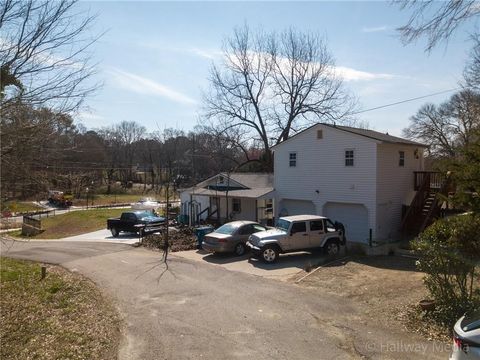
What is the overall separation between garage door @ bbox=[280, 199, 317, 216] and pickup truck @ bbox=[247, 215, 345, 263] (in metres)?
6.61

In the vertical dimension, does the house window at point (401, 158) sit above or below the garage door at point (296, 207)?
above

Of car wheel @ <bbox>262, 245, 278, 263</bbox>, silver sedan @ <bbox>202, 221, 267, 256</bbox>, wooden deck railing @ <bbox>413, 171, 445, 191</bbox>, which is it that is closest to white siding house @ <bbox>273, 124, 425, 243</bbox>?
wooden deck railing @ <bbox>413, 171, 445, 191</bbox>

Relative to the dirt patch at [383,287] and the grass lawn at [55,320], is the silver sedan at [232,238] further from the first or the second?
the grass lawn at [55,320]

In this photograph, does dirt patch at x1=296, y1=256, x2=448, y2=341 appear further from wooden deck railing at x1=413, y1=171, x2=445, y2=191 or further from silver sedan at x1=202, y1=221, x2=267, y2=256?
wooden deck railing at x1=413, y1=171, x2=445, y2=191

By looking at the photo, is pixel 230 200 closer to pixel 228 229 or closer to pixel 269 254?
pixel 228 229

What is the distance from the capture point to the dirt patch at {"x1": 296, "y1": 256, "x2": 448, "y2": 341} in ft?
31.4

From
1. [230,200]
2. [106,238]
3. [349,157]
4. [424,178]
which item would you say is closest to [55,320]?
[349,157]

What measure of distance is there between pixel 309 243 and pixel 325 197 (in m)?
6.57

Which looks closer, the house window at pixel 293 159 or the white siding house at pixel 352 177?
the white siding house at pixel 352 177

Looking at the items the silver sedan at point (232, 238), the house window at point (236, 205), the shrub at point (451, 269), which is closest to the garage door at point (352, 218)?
the silver sedan at point (232, 238)

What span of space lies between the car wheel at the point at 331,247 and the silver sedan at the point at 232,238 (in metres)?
3.31

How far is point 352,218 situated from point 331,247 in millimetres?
5429

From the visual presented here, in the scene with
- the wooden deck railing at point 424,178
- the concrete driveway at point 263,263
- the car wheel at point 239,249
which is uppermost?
the wooden deck railing at point 424,178

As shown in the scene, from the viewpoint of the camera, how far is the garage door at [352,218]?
23953mm
